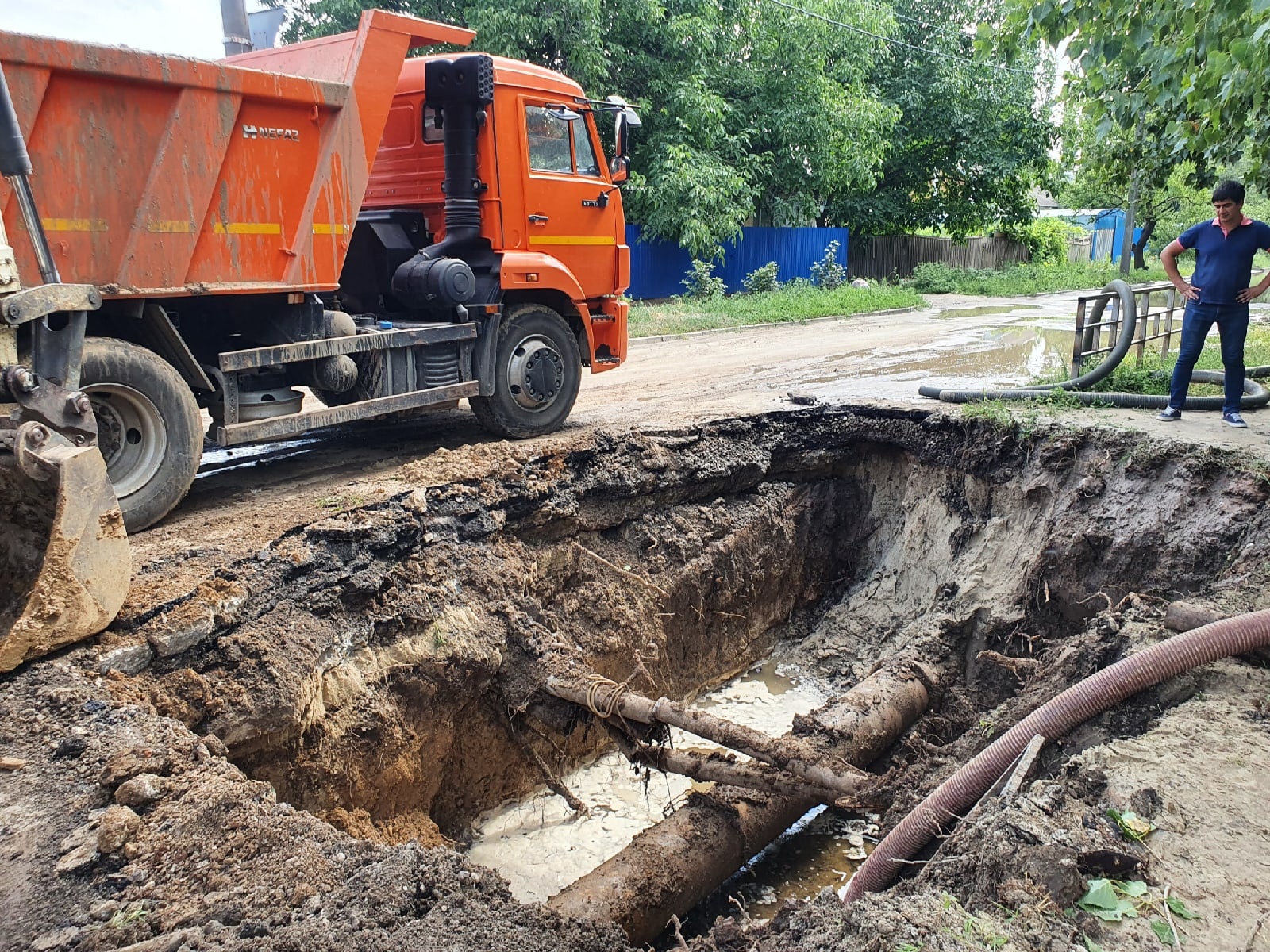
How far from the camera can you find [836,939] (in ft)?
9.01

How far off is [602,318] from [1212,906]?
6393 millimetres

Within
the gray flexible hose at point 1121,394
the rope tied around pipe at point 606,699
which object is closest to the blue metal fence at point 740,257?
the gray flexible hose at point 1121,394

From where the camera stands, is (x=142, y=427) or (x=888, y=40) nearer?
(x=142, y=427)

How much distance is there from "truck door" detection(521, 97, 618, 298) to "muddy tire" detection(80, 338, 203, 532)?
10.3 ft

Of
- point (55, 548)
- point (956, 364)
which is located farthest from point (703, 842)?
point (956, 364)

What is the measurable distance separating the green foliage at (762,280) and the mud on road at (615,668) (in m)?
14.5

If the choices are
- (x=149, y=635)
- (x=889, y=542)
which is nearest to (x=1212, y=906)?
(x=149, y=635)

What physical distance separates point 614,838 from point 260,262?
4177mm

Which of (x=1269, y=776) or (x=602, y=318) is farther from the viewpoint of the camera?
(x=602, y=318)

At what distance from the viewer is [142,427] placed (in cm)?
520

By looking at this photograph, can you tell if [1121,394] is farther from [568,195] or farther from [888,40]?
[888,40]

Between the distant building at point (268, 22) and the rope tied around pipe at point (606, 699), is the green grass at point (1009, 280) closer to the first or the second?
the distant building at point (268, 22)

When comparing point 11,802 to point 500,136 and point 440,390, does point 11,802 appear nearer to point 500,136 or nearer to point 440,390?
point 440,390

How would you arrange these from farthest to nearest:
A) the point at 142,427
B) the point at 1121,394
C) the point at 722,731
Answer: the point at 1121,394, the point at 142,427, the point at 722,731
